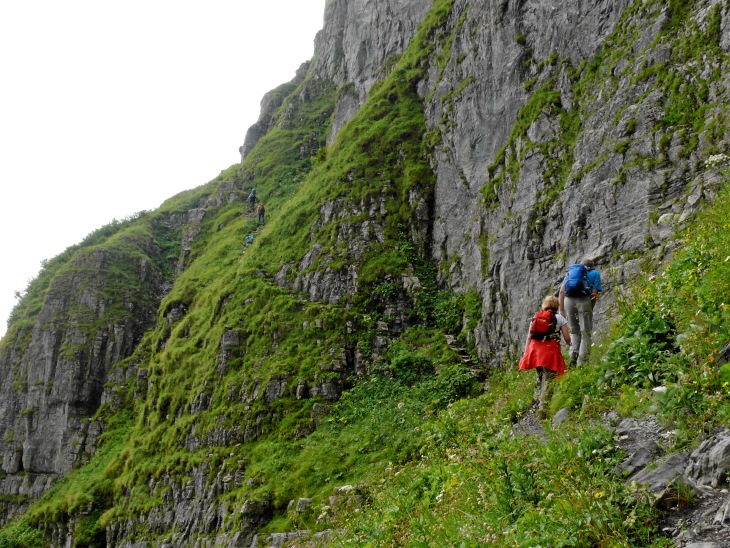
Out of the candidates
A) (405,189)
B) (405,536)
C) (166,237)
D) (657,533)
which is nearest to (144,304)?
(166,237)

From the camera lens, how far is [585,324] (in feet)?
31.7

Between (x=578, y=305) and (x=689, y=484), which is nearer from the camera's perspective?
(x=689, y=484)

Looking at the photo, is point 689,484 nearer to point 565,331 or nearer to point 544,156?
point 565,331

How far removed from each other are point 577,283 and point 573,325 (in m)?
0.85

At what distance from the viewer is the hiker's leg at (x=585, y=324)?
913cm

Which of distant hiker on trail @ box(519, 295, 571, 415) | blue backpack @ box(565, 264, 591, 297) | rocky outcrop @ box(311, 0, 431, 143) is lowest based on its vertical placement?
distant hiker on trail @ box(519, 295, 571, 415)

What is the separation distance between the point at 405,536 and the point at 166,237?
5652 cm

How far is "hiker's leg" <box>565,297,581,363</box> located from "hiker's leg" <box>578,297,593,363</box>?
93mm

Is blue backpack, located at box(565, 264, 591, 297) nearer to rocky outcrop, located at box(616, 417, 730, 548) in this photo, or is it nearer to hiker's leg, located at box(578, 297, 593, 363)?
hiker's leg, located at box(578, 297, 593, 363)

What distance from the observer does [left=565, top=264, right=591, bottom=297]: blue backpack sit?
32.0ft

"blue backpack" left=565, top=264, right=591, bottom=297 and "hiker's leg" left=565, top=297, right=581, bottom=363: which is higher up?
"blue backpack" left=565, top=264, right=591, bottom=297

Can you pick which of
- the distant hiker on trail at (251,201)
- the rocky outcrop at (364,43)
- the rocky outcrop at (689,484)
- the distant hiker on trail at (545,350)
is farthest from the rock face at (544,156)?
the distant hiker on trail at (251,201)

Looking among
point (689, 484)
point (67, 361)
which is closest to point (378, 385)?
point (689, 484)

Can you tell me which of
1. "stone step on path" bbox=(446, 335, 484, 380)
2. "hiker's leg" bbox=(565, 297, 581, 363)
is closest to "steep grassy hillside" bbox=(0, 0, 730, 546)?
"stone step on path" bbox=(446, 335, 484, 380)
